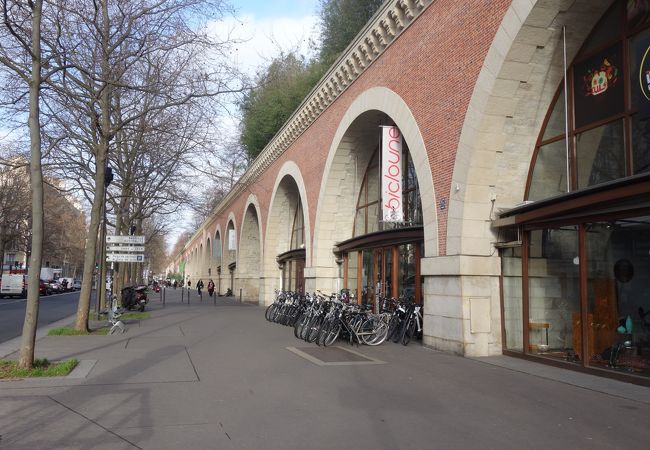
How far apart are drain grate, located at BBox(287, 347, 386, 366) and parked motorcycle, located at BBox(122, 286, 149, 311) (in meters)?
14.5

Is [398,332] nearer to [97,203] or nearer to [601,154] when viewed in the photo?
[601,154]

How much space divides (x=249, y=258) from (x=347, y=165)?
19.9m

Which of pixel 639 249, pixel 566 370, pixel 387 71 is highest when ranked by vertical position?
pixel 387 71

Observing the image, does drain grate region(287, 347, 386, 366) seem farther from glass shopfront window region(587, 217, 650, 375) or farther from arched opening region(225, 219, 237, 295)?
arched opening region(225, 219, 237, 295)

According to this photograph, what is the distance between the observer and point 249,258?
125 feet

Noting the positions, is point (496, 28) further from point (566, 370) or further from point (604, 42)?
point (566, 370)

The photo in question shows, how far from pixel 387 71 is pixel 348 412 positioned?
10841 mm

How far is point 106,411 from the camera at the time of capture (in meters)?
6.25

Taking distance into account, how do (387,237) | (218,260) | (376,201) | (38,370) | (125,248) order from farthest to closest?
(218,260)
(125,248)
(376,201)
(387,237)
(38,370)

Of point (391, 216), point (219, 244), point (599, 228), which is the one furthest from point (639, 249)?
point (219, 244)

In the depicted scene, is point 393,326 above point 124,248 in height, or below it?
below

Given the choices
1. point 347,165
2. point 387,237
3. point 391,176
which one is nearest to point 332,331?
point 387,237

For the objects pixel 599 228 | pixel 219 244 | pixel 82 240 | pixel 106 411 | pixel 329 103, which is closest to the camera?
pixel 106 411

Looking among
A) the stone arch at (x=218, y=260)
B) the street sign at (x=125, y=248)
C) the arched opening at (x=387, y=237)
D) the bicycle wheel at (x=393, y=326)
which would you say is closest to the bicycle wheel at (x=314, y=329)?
the bicycle wheel at (x=393, y=326)
